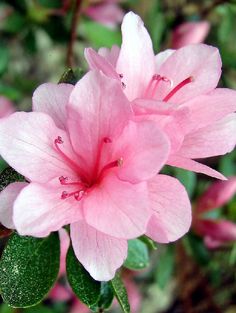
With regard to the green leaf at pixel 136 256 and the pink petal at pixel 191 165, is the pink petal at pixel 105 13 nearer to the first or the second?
the green leaf at pixel 136 256

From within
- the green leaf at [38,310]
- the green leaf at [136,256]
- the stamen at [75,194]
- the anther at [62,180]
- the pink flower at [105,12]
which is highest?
the anther at [62,180]

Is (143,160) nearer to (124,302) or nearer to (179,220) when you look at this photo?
(179,220)

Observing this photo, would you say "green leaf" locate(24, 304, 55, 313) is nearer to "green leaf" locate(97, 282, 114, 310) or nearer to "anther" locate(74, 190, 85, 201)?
"green leaf" locate(97, 282, 114, 310)

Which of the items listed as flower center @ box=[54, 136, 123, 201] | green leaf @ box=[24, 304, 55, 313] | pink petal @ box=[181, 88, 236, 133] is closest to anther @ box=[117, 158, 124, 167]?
flower center @ box=[54, 136, 123, 201]

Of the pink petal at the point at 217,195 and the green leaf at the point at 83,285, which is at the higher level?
the green leaf at the point at 83,285

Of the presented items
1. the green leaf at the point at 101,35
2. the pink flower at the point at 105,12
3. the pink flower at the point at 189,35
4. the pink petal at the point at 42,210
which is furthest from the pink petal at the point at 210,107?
the pink flower at the point at 105,12

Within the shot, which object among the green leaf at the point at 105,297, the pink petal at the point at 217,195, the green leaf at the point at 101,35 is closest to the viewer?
the green leaf at the point at 105,297
